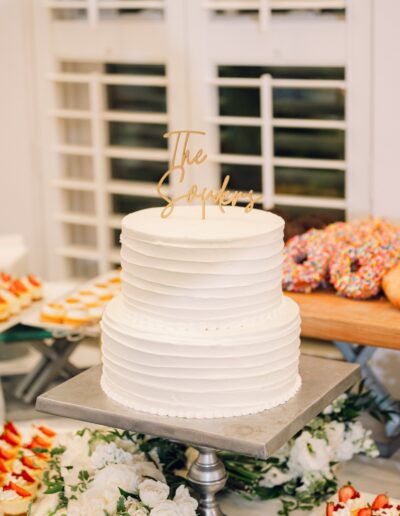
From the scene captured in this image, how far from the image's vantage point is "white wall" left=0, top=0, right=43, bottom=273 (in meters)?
4.51

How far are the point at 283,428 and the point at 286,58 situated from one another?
6.59ft

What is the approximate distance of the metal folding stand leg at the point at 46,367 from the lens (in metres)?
3.87

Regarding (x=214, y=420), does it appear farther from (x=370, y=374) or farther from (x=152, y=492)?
(x=370, y=374)

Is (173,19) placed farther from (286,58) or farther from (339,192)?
(339,192)

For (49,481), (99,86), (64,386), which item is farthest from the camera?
(99,86)

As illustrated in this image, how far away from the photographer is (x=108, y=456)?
2.66 m

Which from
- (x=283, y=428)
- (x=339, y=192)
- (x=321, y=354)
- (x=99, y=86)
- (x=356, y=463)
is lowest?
(x=356, y=463)

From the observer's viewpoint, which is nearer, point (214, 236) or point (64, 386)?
point (214, 236)

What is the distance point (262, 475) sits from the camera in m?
2.81

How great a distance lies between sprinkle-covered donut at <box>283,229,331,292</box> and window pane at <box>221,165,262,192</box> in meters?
0.75

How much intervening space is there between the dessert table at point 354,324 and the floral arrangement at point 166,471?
0.22 meters

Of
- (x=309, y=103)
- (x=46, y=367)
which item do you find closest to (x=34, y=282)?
(x=46, y=367)

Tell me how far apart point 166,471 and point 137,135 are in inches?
83.3

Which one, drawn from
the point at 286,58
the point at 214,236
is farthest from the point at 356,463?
the point at 286,58
